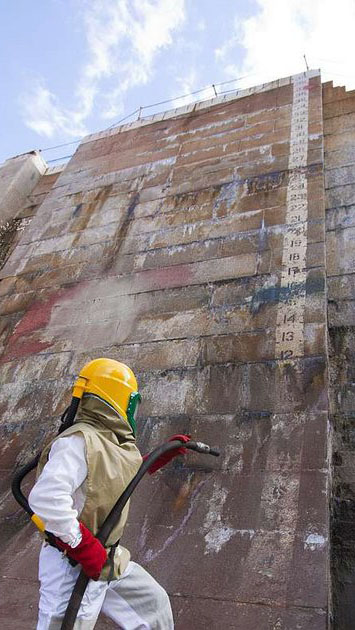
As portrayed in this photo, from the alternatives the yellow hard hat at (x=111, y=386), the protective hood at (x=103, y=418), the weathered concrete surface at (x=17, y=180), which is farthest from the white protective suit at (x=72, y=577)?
the weathered concrete surface at (x=17, y=180)

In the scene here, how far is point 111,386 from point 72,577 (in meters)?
1.02

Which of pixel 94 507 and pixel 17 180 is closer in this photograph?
pixel 94 507

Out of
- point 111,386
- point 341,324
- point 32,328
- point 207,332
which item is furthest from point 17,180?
point 111,386

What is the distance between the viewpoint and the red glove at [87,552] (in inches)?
87.2

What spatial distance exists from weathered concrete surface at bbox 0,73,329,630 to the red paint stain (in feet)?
0.10

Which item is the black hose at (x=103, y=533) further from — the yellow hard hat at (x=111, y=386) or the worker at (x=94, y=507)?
the yellow hard hat at (x=111, y=386)

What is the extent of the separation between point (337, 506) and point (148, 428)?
6.25 ft

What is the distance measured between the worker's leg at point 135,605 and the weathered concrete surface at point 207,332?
0.63 m

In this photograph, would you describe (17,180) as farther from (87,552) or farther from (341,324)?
(87,552)

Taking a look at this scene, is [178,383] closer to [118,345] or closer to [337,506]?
[118,345]

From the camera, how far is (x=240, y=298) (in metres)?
5.36

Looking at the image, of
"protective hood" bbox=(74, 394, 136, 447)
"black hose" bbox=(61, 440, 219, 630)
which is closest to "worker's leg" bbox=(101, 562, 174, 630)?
"black hose" bbox=(61, 440, 219, 630)

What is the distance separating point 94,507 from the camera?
2.39 metres

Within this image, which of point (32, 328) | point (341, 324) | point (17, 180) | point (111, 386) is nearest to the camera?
point (111, 386)
